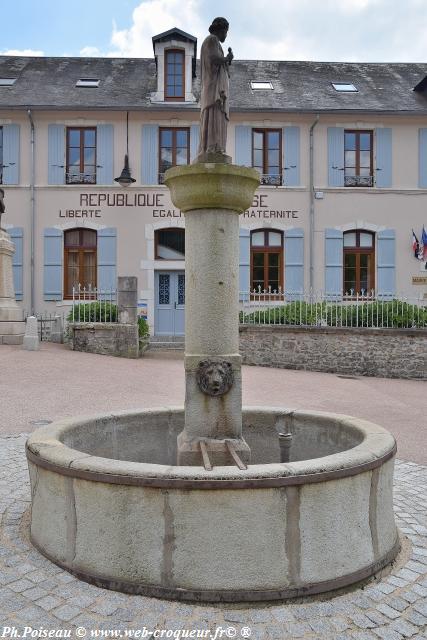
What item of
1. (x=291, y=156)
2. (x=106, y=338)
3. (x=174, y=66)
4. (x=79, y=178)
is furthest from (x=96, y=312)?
(x=174, y=66)

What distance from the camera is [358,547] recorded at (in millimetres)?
3215

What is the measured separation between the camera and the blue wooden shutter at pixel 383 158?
18.5m

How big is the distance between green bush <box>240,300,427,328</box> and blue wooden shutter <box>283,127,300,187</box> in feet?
18.8

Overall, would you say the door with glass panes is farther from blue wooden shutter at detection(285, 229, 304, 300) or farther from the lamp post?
blue wooden shutter at detection(285, 229, 304, 300)

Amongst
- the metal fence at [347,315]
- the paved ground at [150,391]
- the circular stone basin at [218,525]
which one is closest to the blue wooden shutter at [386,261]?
the metal fence at [347,315]

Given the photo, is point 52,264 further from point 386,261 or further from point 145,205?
point 386,261

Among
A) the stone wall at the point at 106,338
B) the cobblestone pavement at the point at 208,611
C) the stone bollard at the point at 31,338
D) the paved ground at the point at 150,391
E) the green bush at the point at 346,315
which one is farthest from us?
the stone wall at the point at 106,338

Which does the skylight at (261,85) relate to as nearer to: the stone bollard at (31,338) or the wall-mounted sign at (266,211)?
the wall-mounted sign at (266,211)

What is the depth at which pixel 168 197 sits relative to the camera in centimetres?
1819

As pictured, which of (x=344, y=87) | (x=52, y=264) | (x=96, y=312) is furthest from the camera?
(x=344, y=87)

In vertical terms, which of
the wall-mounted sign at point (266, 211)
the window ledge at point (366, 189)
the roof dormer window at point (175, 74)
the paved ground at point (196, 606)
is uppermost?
the roof dormer window at point (175, 74)

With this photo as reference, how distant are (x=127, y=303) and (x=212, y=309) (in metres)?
10.7

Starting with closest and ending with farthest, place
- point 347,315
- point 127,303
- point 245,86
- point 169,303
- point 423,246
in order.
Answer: point 347,315 < point 127,303 < point 423,246 < point 169,303 < point 245,86

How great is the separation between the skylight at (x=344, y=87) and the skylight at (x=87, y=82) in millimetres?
8141
